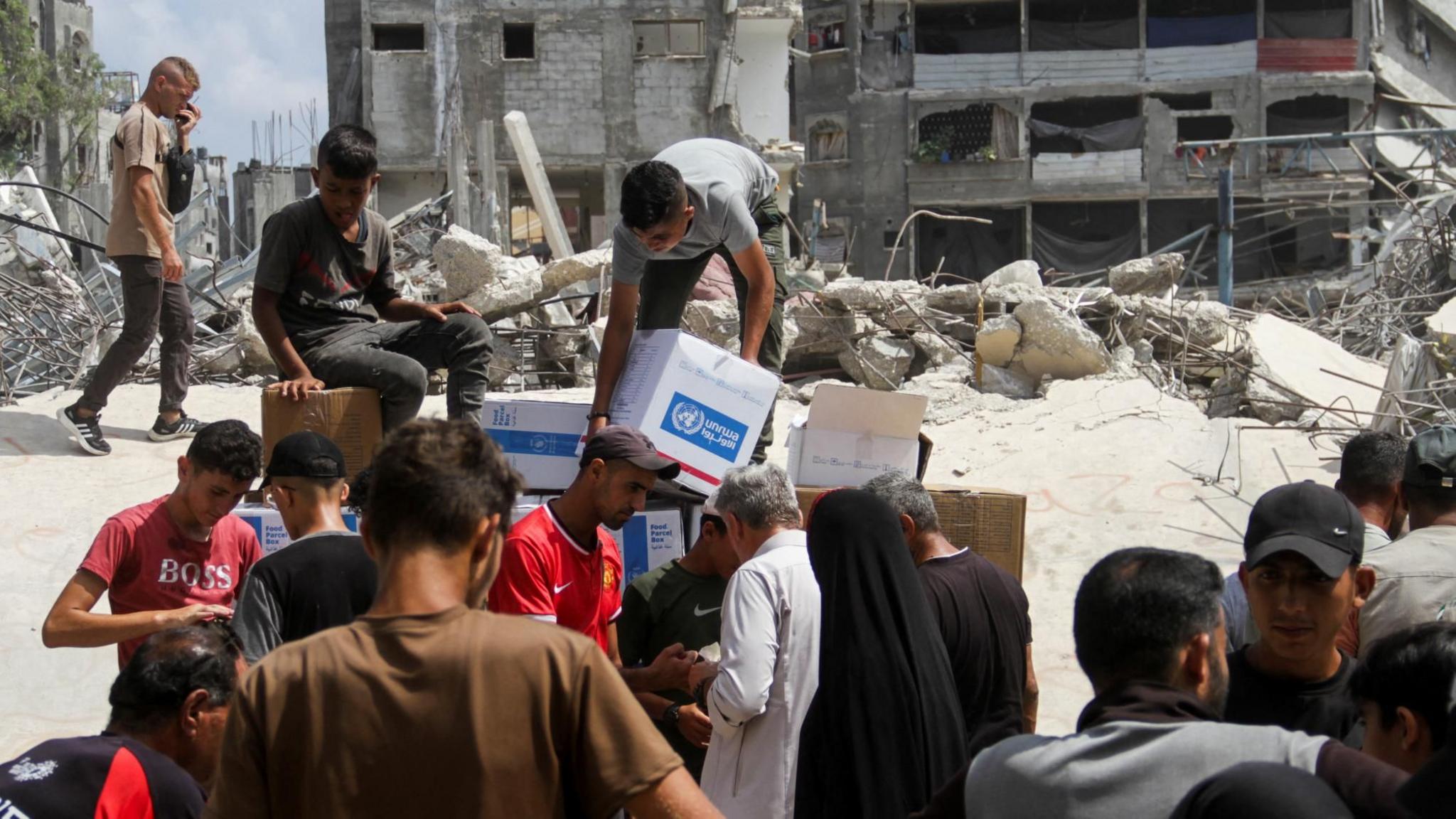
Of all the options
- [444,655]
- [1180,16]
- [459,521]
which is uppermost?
[1180,16]

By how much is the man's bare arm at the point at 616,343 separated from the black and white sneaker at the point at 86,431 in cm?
347

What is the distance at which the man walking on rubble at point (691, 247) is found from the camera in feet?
16.1

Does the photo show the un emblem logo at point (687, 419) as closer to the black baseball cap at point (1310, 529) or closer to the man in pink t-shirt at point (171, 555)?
the man in pink t-shirt at point (171, 555)

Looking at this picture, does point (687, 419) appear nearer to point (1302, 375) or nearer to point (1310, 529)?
point (1310, 529)

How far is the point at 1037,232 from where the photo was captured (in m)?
38.0

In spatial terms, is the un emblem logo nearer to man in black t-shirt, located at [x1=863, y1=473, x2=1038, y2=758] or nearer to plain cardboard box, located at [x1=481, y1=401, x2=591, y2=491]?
plain cardboard box, located at [x1=481, y1=401, x2=591, y2=491]

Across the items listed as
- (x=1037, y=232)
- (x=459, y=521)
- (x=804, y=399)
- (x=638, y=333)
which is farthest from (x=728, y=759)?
(x=1037, y=232)

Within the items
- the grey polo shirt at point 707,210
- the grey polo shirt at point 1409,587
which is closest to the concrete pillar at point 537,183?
the grey polo shirt at point 707,210

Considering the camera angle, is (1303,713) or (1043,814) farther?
(1303,713)

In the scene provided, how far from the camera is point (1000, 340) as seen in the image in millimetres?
9977

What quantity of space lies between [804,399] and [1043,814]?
8321 mm

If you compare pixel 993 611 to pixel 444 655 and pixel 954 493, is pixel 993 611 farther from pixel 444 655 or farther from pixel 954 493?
pixel 444 655

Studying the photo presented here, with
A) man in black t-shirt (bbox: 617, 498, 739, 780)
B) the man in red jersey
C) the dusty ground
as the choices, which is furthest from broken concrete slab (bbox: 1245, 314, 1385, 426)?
the man in red jersey

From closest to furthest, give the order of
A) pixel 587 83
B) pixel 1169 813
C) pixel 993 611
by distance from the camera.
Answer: pixel 1169 813
pixel 993 611
pixel 587 83
